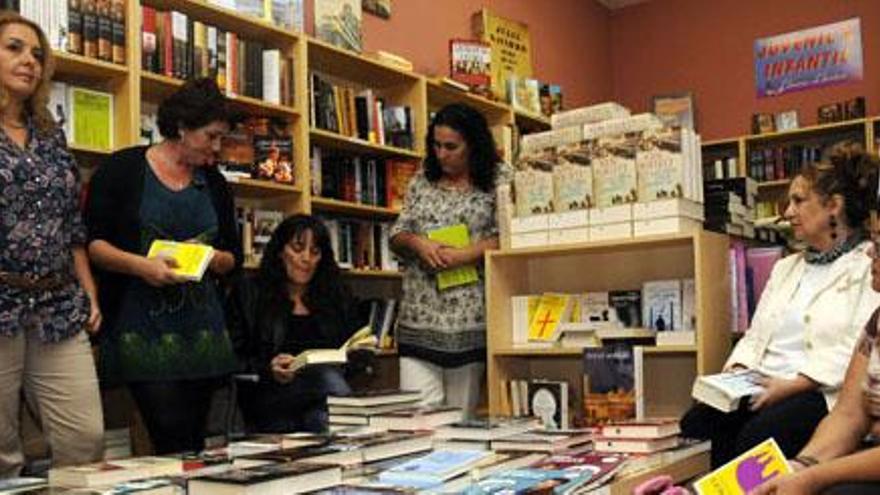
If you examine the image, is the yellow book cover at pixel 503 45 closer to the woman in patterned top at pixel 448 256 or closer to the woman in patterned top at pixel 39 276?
the woman in patterned top at pixel 448 256

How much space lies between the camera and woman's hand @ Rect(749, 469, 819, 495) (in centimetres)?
157

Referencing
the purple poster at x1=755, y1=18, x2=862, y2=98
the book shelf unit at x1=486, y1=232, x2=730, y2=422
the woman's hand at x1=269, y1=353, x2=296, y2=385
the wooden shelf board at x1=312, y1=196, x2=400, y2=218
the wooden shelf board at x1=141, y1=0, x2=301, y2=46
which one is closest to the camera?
the book shelf unit at x1=486, y1=232, x2=730, y2=422

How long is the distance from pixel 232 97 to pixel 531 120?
7.68ft

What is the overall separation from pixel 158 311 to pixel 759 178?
464cm

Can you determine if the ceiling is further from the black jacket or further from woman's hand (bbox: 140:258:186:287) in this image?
woman's hand (bbox: 140:258:186:287)

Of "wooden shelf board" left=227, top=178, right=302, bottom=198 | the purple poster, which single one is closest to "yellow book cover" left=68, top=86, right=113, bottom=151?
"wooden shelf board" left=227, top=178, right=302, bottom=198

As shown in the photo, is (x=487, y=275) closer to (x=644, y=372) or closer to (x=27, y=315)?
(x=644, y=372)

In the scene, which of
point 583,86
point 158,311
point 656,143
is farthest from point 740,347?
point 583,86

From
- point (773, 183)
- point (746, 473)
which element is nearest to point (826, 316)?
point (746, 473)

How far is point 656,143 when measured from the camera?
284cm

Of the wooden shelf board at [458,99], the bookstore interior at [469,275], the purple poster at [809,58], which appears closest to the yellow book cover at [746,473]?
the bookstore interior at [469,275]

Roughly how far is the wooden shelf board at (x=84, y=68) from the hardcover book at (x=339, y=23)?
1.25m

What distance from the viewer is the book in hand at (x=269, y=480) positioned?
4.56 ft

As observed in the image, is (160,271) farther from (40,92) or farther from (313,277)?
(313,277)
